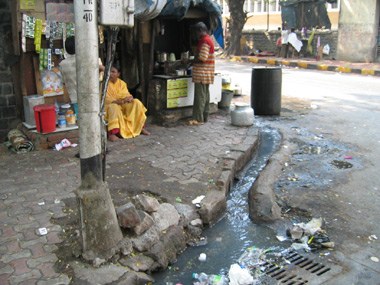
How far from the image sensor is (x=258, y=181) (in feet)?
17.7

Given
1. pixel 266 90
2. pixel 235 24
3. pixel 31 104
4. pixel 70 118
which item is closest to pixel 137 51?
pixel 70 118

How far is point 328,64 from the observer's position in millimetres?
18547

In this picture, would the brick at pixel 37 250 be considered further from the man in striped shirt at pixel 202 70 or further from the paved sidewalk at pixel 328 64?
the paved sidewalk at pixel 328 64

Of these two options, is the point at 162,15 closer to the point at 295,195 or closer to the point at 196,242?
the point at 295,195

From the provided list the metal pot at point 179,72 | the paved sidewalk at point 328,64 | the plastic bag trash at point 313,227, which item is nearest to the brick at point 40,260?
the plastic bag trash at point 313,227

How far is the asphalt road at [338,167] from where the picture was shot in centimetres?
389

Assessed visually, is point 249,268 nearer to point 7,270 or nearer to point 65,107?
point 7,270

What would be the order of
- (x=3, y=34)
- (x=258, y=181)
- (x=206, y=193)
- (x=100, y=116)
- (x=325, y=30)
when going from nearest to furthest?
(x=100, y=116) < (x=206, y=193) < (x=258, y=181) < (x=3, y=34) < (x=325, y=30)

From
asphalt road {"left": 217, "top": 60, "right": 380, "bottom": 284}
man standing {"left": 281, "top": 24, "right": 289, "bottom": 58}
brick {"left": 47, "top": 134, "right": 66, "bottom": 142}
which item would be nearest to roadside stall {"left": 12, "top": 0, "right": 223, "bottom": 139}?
brick {"left": 47, "top": 134, "right": 66, "bottom": 142}

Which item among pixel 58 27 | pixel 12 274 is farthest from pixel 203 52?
pixel 12 274

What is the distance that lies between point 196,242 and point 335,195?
2040 millimetres

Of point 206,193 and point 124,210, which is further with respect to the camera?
point 206,193

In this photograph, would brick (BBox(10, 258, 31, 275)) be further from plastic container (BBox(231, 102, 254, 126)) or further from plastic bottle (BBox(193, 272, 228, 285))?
plastic container (BBox(231, 102, 254, 126))

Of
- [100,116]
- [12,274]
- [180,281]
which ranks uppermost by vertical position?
[100,116]
